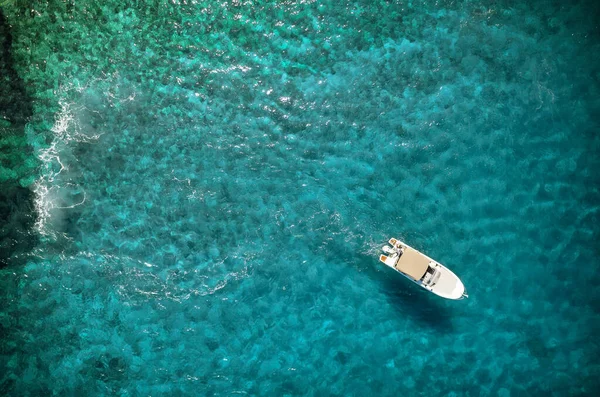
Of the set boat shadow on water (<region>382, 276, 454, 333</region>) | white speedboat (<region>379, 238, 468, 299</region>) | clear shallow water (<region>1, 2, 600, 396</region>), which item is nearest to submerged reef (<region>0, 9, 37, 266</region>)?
clear shallow water (<region>1, 2, 600, 396</region>)

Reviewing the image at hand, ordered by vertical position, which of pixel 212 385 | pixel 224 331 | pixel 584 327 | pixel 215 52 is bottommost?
pixel 212 385

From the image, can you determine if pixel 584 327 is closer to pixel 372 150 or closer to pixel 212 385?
pixel 372 150

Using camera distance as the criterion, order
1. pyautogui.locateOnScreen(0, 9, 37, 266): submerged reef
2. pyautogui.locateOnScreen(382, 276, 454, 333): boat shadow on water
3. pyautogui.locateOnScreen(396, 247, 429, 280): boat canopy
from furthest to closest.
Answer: pyautogui.locateOnScreen(0, 9, 37, 266): submerged reef → pyautogui.locateOnScreen(382, 276, 454, 333): boat shadow on water → pyautogui.locateOnScreen(396, 247, 429, 280): boat canopy

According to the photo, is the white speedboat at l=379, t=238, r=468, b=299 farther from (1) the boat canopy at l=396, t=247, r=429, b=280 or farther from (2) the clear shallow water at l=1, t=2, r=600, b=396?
(2) the clear shallow water at l=1, t=2, r=600, b=396

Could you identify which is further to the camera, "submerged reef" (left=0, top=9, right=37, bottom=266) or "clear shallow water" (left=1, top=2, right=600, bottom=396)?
"submerged reef" (left=0, top=9, right=37, bottom=266)

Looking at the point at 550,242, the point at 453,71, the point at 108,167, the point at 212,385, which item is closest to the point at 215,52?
the point at 108,167

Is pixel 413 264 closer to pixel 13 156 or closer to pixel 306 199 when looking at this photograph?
pixel 306 199

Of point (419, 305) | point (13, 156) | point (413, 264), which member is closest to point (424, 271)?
point (413, 264)
